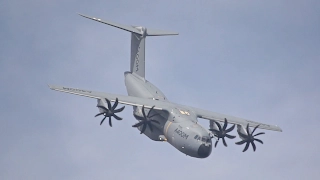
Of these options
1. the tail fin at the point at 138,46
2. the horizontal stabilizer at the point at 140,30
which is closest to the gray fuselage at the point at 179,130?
the tail fin at the point at 138,46

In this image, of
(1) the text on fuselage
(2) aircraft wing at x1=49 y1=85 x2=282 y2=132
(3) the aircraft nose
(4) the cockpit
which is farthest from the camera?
(2) aircraft wing at x1=49 y1=85 x2=282 y2=132

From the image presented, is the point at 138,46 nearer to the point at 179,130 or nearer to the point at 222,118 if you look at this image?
the point at 222,118

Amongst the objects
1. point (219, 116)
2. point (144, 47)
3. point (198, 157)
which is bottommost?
point (198, 157)

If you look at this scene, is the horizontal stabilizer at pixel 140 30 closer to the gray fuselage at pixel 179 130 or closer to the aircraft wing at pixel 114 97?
the gray fuselage at pixel 179 130

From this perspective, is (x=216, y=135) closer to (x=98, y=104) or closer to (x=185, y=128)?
(x=185, y=128)

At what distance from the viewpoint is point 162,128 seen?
6378 centimetres

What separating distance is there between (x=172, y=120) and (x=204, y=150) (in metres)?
6.05

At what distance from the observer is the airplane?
193ft

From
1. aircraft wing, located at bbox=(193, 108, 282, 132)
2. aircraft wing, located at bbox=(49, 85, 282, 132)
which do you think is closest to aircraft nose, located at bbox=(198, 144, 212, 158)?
aircraft wing, located at bbox=(49, 85, 282, 132)

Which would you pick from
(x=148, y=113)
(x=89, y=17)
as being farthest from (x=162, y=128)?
(x=89, y=17)

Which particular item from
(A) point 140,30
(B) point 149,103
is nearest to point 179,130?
(B) point 149,103

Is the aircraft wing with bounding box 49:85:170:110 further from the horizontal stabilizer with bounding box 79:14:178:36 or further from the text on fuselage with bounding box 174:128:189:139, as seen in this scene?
the horizontal stabilizer with bounding box 79:14:178:36

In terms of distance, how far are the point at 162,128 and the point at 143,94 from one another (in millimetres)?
7404

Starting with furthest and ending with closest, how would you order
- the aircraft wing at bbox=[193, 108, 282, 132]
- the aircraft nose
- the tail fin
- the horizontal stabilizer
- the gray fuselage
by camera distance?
the tail fin < the horizontal stabilizer < the aircraft wing at bbox=[193, 108, 282, 132] < the gray fuselage < the aircraft nose
